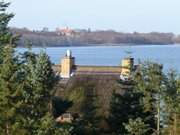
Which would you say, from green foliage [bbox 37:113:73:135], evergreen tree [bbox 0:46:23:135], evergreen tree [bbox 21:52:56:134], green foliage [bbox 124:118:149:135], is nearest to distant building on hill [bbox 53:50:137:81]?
green foliage [bbox 124:118:149:135]

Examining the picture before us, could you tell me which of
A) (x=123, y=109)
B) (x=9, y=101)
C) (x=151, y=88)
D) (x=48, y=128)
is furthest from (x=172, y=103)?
(x=9, y=101)

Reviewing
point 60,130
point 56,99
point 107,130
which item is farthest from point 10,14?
point 60,130

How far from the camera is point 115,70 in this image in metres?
39.5

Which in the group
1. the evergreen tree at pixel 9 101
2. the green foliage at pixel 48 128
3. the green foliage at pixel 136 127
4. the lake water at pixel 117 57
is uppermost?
the evergreen tree at pixel 9 101

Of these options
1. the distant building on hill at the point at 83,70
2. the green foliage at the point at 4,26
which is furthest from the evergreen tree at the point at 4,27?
the distant building on hill at the point at 83,70

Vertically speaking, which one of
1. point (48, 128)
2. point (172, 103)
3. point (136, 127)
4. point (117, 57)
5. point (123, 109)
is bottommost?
point (117, 57)

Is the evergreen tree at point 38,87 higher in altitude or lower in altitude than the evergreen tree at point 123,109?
higher

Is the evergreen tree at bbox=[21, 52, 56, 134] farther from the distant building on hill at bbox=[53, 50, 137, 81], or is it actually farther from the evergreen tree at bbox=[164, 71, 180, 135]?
the distant building on hill at bbox=[53, 50, 137, 81]

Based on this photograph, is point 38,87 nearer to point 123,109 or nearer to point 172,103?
point 123,109

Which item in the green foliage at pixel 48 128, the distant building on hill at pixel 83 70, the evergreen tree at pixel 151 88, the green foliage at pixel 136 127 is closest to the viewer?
the green foliage at pixel 48 128

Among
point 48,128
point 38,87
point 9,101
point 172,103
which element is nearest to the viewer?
point 9,101

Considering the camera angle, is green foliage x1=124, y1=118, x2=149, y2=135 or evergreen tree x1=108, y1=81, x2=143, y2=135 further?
evergreen tree x1=108, y1=81, x2=143, y2=135

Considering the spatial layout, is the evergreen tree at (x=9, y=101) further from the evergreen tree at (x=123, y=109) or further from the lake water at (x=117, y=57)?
the lake water at (x=117, y=57)

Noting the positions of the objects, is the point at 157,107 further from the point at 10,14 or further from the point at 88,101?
the point at 10,14
